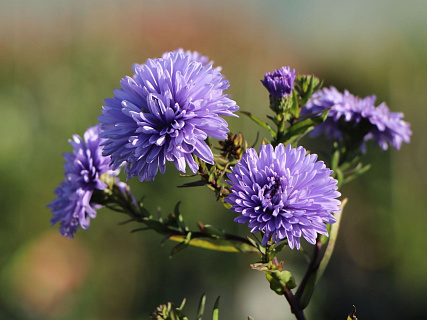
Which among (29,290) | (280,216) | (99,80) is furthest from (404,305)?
(280,216)

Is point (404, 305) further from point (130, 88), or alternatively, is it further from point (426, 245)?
point (130, 88)

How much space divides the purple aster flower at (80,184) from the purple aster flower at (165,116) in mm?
148

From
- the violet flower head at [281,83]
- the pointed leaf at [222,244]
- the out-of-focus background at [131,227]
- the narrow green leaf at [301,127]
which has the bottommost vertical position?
the out-of-focus background at [131,227]

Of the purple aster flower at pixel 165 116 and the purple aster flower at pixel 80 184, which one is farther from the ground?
the purple aster flower at pixel 165 116

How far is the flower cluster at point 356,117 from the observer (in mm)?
742

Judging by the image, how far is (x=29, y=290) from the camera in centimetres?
245

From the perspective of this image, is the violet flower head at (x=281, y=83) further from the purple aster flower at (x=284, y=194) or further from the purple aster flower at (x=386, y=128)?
the purple aster flower at (x=386, y=128)

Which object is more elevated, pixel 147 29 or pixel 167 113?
pixel 167 113

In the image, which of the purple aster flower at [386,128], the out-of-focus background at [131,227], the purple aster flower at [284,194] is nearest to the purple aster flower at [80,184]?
the purple aster flower at [284,194]

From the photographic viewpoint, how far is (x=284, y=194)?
480mm

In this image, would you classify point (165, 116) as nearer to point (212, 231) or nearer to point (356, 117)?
point (212, 231)

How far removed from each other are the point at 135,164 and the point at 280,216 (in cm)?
16

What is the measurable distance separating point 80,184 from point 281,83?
0.31 metres

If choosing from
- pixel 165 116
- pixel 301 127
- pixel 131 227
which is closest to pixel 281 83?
pixel 301 127
